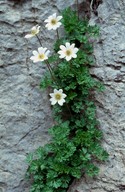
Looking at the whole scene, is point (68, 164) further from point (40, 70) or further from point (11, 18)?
point (11, 18)

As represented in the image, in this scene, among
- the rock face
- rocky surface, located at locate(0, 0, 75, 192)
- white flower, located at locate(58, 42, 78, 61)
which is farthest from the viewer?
rocky surface, located at locate(0, 0, 75, 192)

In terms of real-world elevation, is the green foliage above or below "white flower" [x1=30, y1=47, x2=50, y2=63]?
below

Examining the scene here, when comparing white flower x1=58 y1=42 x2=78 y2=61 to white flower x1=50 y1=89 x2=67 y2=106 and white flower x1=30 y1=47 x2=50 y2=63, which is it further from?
white flower x1=50 y1=89 x2=67 y2=106

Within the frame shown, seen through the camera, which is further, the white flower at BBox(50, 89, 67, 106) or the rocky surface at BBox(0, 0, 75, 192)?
the rocky surface at BBox(0, 0, 75, 192)

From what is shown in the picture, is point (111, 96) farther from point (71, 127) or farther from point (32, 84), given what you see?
point (32, 84)

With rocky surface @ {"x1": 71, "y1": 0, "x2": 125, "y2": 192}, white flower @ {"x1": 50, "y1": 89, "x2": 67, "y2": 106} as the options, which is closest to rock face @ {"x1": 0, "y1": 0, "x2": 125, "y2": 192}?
rocky surface @ {"x1": 71, "y1": 0, "x2": 125, "y2": 192}

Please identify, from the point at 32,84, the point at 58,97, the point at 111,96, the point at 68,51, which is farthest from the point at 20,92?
the point at 111,96

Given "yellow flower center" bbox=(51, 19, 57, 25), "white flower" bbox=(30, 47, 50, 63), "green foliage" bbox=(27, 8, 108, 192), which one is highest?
"yellow flower center" bbox=(51, 19, 57, 25)
